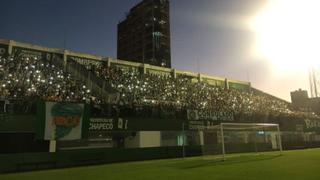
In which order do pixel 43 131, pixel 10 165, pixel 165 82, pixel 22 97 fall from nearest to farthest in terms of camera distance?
pixel 10 165
pixel 43 131
pixel 22 97
pixel 165 82

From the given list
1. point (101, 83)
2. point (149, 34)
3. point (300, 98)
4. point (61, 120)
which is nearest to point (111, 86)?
point (101, 83)

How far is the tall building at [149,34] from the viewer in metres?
83.2

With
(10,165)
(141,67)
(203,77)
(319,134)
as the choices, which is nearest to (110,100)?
(10,165)

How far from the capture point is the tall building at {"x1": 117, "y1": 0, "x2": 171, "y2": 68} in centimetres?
8319

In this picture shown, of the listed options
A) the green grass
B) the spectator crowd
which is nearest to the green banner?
the spectator crowd

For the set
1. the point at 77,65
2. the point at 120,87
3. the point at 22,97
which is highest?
the point at 77,65

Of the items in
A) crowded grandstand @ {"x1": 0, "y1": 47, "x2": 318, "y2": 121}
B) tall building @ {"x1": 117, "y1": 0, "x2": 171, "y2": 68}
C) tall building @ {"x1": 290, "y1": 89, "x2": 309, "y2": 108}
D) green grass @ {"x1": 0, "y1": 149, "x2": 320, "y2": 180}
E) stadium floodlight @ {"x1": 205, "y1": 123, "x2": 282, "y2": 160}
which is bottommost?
green grass @ {"x1": 0, "y1": 149, "x2": 320, "y2": 180}

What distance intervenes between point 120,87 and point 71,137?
12.4 metres

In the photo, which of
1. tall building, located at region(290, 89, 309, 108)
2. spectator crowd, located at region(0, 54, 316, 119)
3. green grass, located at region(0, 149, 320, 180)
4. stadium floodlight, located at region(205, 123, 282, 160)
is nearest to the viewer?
green grass, located at region(0, 149, 320, 180)

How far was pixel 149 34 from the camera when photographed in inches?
3322

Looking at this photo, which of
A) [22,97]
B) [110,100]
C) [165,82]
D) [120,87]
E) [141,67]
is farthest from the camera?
[141,67]

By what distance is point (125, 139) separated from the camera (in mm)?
34219

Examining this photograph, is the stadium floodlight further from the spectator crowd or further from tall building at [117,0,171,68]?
tall building at [117,0,171,68]

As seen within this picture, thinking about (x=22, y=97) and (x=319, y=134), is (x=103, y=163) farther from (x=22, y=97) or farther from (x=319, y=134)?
(x=319, y=134)
